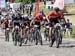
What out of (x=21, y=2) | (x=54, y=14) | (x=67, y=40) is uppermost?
(x=54, y=14)

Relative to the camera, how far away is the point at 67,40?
946 inches

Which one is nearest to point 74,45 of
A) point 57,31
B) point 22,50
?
point 57,31

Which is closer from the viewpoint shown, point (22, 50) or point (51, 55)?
point (51, 55)

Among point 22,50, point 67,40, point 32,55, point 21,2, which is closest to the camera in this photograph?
point 32,55

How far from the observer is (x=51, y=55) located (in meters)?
17.5

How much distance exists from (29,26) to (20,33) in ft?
3.22

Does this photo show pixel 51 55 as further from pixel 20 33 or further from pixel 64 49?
pixel 20 33

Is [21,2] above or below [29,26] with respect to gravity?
below

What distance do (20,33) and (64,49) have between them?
2.64m

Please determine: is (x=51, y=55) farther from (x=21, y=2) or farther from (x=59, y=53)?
(x=21, y=2)

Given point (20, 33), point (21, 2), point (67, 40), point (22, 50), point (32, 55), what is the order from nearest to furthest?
1. point (32, 55)
2. point (22, 50)
3. point (20, 33)
4. point (67, 40)
5. point (21, 2)

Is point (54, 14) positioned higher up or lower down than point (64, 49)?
higher up

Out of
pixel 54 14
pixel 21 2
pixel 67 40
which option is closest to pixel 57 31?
pixel 54 14

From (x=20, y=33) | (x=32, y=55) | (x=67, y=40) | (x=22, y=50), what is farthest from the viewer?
(x=67, y=40)
